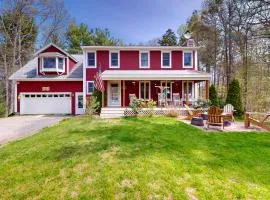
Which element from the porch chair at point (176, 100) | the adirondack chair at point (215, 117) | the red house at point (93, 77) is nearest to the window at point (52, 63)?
the red house at point (93, 77)

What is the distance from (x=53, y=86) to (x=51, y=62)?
2.28m

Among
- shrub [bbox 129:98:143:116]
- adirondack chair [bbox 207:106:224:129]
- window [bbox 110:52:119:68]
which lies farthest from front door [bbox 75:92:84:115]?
adirondack chair [bbox 207:106:224:129]

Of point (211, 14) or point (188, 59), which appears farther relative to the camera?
point (211, 14)

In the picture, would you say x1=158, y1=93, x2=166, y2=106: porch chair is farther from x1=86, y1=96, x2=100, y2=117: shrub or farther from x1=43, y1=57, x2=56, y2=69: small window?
x1=43, y1=57, x2=56, y2=69: small window

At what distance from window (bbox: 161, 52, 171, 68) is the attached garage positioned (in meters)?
9.13

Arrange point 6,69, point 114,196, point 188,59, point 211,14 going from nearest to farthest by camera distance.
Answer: point 114,196 < point 188,59 < point 211,14 < point 6,69

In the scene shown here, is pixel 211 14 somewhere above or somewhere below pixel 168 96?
above

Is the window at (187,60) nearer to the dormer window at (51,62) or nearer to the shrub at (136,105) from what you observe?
the shrub at (136,105)

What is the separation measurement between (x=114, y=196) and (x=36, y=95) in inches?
801

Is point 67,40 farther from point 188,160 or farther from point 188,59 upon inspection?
point 188,160

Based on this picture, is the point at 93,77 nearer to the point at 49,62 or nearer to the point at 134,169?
the point at 49,62

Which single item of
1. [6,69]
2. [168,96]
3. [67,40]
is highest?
[67,40]

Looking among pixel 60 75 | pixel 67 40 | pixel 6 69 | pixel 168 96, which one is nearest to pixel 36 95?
pixel 60 75

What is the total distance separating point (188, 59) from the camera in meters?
22.6
